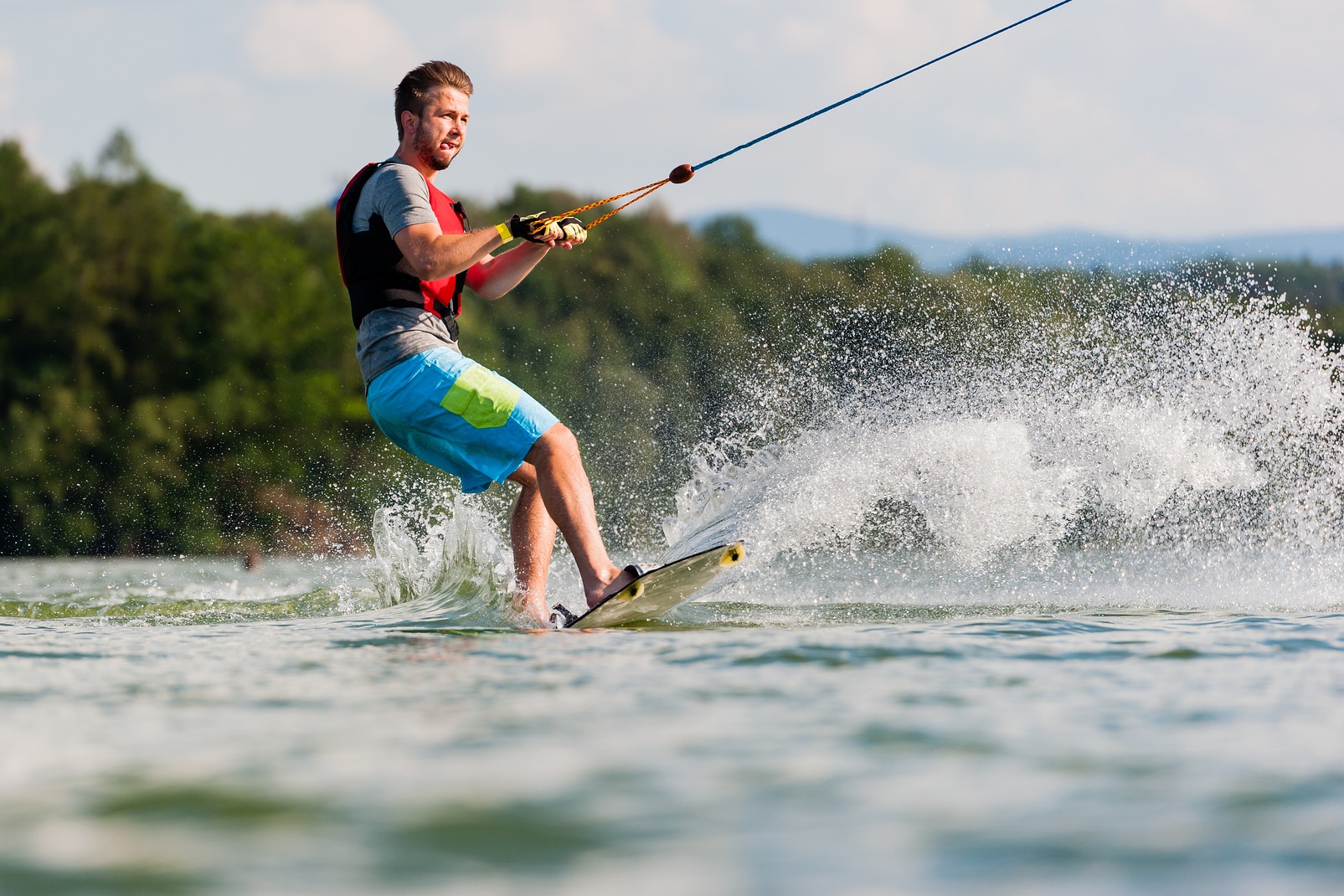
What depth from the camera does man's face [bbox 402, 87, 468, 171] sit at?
4.58 m

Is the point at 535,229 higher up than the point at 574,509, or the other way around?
the point at 535,229

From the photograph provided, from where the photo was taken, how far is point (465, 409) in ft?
14.4

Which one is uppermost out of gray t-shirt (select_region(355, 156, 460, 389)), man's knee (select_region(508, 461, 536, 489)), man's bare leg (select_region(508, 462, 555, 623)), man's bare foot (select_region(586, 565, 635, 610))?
gray t-shirt (select_region(355, 156, 460, 389))

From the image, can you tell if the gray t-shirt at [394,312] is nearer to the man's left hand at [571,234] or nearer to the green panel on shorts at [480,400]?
the green panel on shorts at [480,400]

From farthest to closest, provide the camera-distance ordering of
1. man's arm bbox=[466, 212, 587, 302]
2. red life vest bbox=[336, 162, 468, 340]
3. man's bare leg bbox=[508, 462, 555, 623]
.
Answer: man's arm bbox=[466, 212, 587, 302], man's bare leg bbox=[508, 462, 555, 623], red life vest bbox=[336, 162, 468, 340]

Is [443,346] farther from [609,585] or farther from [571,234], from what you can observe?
[609,585]

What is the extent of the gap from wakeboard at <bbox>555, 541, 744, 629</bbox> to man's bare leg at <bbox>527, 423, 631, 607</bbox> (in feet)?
0.19

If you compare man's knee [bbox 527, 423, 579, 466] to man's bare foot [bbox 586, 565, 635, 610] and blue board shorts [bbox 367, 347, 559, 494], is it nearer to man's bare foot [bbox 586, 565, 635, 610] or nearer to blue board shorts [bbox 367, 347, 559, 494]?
blue board shorts [bbox 367, 347, 559, 494]

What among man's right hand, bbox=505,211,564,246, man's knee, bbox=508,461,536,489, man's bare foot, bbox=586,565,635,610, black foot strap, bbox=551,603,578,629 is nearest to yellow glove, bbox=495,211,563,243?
man's right hand, bbox=505,211,564,246

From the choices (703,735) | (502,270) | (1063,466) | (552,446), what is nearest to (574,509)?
(552,446)

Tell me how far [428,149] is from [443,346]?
640mm

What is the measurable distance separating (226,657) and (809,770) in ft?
6.08

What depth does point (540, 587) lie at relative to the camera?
4.68 metres

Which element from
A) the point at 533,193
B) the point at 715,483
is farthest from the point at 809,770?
the point at 533,193
